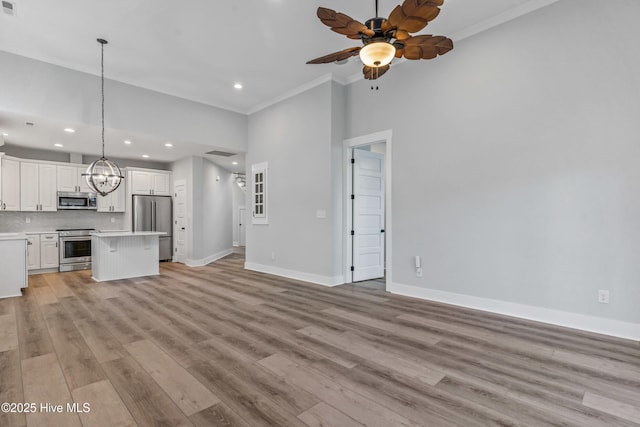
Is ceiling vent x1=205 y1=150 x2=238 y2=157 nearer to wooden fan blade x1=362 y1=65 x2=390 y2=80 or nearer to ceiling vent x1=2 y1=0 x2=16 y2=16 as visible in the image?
ceiling vent x1=2 y1=0 x2=16 y2=16

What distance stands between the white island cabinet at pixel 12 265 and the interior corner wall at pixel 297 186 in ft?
12.3

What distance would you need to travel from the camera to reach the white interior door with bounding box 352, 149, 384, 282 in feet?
18.5

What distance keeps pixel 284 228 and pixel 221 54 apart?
126 inches

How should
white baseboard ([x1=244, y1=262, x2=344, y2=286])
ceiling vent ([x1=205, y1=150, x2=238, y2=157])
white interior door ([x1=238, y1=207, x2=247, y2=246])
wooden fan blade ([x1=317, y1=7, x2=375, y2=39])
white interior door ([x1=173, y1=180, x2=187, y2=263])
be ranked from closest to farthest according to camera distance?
wooden fan blade ([x1=317, y1=7, x2=375, y2=39]) < white baseboard ([x1=244, y1=262, x2=344, y2=286]) < ceiling vent ([x1=205, y1=150, x2=238, y2=157]) < white interior door ([x1=173, y1=180, x2=187, y2=263]) < white interior door ([x1=238, y1=207, x2=247, y2=246])

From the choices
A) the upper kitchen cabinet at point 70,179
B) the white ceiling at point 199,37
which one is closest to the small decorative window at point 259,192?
the white ceiling at point 199,37

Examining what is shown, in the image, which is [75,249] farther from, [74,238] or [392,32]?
[392,32]

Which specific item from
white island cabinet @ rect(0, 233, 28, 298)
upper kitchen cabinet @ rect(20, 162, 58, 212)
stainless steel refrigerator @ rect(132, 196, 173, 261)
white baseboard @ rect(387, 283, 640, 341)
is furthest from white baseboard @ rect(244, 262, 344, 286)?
upper kitchen cabinet @ rect(20, 162, 58, 212)

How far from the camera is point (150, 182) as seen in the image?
837 centimetres

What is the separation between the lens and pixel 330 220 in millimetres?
5359

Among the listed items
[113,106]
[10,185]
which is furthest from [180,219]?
[113,106]

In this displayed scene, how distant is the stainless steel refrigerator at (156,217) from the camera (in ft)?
26.4

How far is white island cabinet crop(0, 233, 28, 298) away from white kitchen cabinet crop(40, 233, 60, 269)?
2284mm

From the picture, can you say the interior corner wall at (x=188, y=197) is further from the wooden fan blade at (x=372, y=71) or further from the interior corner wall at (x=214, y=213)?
the wooden fan blade at (x=372, y=71)

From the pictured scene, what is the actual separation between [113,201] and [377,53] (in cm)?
802
